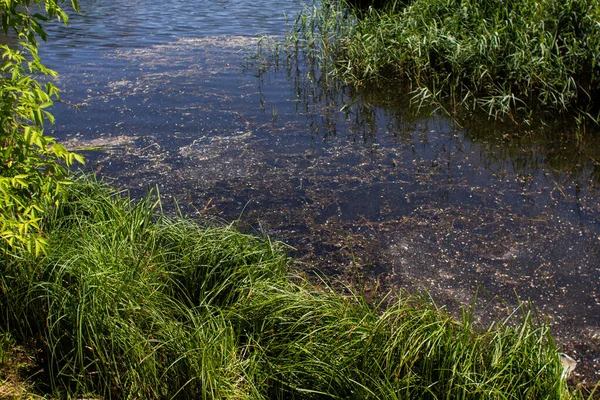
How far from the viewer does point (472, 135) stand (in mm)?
5902

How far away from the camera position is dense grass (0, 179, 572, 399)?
2.37m

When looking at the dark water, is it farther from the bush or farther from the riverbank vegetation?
the bush

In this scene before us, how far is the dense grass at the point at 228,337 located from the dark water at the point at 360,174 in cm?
33

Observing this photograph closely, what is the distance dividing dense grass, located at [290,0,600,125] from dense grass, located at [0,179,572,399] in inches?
143

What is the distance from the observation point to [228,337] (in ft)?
8.82

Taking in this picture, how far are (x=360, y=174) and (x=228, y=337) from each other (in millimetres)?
2703

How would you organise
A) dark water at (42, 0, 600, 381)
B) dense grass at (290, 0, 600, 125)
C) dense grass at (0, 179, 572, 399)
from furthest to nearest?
dense grass at (290, 0, 600, 125), dark water at (42, 0, 600, 381), dense grass at (0, 179, 572, 399)

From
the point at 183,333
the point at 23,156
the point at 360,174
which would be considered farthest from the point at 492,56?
the point at 23,156

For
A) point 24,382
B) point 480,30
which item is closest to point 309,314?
point 24,382

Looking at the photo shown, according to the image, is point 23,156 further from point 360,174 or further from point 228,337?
point 360,174

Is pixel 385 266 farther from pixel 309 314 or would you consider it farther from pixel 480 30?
pixel 480 30

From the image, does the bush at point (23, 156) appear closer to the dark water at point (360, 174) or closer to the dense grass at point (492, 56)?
the dark water at point (360, 174)

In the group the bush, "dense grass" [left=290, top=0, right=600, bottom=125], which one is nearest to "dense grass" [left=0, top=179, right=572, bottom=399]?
the bush

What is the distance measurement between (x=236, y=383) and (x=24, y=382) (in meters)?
0.87
